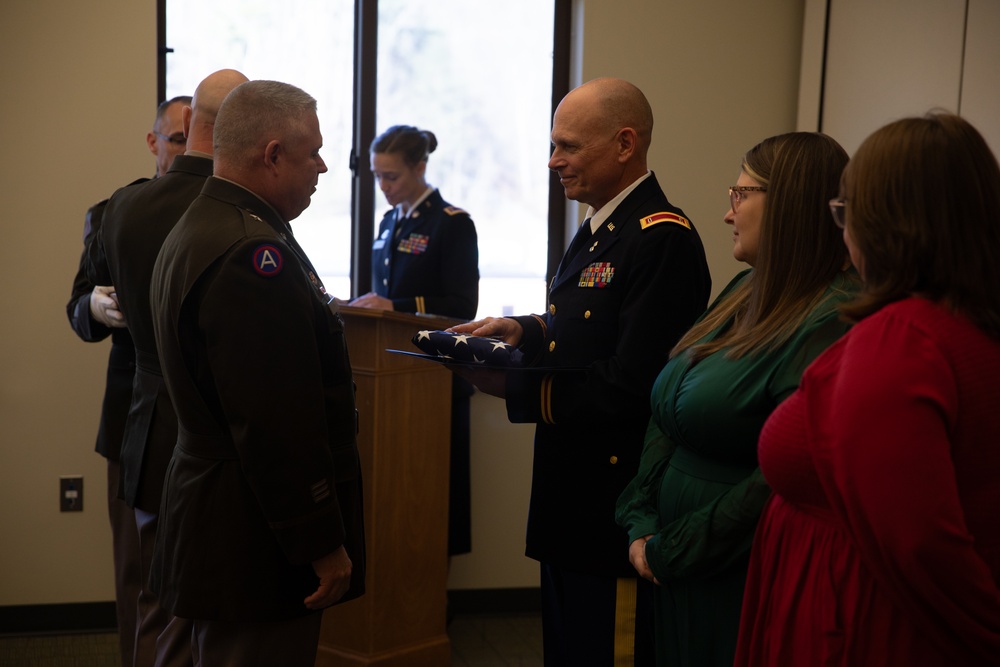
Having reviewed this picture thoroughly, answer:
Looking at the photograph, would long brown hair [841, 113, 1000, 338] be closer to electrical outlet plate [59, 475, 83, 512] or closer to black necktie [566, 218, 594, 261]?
black necktie [566, 218, 594, 261]

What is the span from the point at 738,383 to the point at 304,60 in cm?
283

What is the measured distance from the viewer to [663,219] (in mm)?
1992

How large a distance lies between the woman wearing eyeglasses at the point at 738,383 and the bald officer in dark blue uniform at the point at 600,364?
20 cm

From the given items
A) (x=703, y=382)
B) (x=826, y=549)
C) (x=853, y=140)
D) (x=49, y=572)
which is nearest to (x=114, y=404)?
(x=49, y=572)

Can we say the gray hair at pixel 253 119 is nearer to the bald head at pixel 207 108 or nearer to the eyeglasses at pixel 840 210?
the bald head at pixel 207 108

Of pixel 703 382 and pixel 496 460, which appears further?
pixel 496 460

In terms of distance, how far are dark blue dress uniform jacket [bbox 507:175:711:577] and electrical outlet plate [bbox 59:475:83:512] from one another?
2.14 m

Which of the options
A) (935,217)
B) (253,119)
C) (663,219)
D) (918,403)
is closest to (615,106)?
(663,219)

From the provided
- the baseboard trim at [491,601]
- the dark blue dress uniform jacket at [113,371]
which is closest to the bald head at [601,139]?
the dark blue dress uniform jacket at [113,371]

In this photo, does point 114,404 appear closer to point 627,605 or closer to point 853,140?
point 627,605

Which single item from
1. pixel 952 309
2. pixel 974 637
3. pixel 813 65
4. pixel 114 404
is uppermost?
pixel 813 65

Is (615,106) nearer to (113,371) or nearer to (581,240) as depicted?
(581,240)

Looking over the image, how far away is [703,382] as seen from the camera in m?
1.59

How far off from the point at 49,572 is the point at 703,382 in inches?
114
